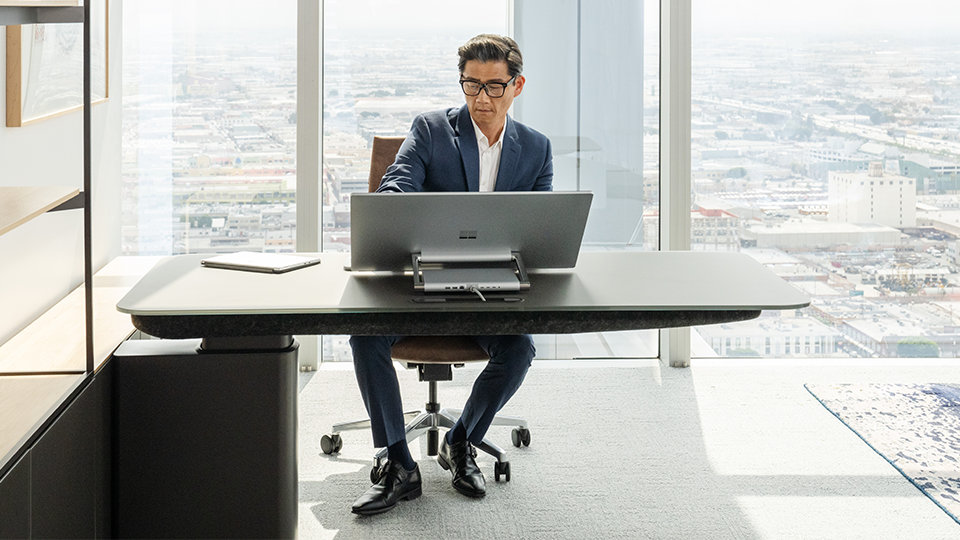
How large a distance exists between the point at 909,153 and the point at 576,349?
1.75m

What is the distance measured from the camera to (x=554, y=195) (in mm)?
2359

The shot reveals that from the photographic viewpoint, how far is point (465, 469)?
3016 millimetres

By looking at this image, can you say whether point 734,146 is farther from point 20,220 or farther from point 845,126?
point 20,220

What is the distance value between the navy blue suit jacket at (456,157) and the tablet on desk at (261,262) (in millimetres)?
540

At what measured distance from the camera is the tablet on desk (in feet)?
8.39

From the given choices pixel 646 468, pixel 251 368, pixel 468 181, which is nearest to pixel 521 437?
pixel 646 468

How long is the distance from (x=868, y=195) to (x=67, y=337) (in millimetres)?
3423

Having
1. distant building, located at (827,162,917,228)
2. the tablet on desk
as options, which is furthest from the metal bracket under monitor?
distant building, located at (827,162,917,228)

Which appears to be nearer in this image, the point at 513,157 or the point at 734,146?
the point at 513,157

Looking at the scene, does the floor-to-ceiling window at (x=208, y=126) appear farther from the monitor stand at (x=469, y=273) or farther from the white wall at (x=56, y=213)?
the monitor stand at (x=469, y=273)

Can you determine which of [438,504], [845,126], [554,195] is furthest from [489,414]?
[845,126]

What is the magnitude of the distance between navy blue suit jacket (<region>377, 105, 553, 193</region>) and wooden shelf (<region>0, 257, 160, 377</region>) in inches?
36.8

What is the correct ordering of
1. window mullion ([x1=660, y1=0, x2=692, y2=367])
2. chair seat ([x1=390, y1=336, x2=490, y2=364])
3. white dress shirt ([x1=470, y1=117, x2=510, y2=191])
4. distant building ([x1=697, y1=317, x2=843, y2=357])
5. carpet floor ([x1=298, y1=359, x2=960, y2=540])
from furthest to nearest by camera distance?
1. distant building ([x1=697, y1=317, x2=843, y2=357])
2. window mullion ([x1=660, y1=0, x2=692, y2=367])
3. white dress shirt ([x1=470, y1=117, x2=510, y2=191])
4. chair seat ([x1=390, y1=336, x2=490, y2=364])
5. carpet floor ([x1=298, y1=359, x2=960, y2=540])

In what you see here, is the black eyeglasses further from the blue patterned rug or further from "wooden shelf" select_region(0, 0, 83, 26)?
the blue patterned rug
